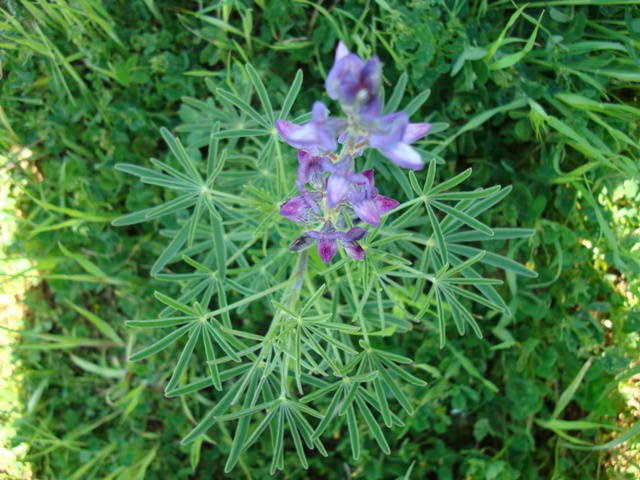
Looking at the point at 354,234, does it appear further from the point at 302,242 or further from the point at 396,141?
the point at 396,141

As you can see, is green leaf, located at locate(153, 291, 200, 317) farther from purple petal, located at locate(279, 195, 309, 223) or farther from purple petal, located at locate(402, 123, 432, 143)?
purple petal, located at locate(402, 123, 432, 143)

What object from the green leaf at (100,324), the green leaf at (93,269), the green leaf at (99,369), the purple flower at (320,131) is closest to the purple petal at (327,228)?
the purple flower at (320,131)

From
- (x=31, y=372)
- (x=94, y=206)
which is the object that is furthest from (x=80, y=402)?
(x=94, y=206)

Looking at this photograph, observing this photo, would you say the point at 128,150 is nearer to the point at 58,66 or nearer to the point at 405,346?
the point at 58,66

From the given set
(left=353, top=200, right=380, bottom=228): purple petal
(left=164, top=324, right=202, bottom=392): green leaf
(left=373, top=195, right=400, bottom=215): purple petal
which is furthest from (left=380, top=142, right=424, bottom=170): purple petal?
(left=164, top=324, right=202, bottom=392): green leaf

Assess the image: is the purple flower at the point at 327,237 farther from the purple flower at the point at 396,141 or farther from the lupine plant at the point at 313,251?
the purple flower at the point at 396,141

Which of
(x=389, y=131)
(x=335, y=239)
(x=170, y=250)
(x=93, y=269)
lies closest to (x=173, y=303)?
(x=170, y=250)
